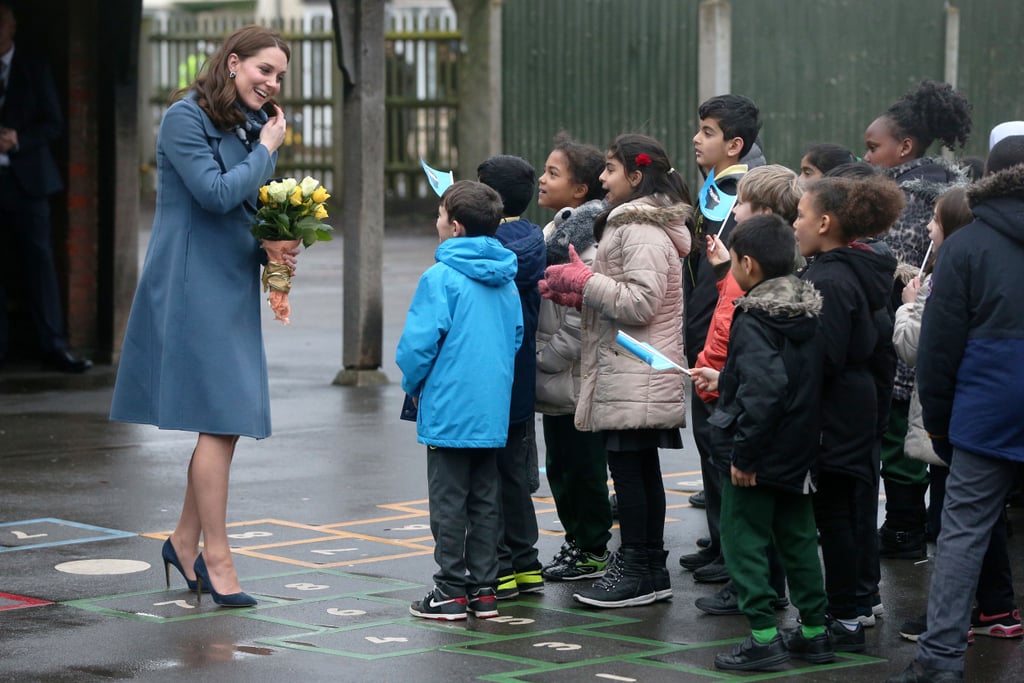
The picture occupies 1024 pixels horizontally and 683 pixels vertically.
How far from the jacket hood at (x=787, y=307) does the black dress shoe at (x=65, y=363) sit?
27.8 ft

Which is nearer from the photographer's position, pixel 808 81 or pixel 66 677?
pixel 66 677

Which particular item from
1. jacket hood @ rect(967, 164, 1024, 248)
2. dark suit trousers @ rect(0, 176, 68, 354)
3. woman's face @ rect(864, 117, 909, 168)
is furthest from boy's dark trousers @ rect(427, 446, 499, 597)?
dark suit trousers @ rect(0, 176, 68, 354)

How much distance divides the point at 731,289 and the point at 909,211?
5.38 feet

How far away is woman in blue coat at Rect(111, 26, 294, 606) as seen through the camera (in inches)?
258

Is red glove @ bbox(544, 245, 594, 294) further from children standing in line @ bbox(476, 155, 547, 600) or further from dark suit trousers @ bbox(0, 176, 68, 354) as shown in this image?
dark suit trousers @ bbox(0, 176, 68, 354)

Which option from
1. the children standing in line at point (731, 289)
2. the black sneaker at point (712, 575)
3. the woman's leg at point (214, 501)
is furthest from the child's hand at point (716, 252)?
the woman's leg at point (214, 501)

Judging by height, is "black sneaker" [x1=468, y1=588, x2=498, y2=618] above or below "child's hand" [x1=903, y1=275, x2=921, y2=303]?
below

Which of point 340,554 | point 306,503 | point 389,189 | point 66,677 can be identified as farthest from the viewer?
point 389,189

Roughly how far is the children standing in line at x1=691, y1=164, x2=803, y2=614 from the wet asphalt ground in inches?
3.4

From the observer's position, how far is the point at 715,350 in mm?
6516

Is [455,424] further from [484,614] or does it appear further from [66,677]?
[66,677]

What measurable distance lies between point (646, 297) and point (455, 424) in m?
0.85

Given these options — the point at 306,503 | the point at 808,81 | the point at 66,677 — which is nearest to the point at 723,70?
the point at 808,81

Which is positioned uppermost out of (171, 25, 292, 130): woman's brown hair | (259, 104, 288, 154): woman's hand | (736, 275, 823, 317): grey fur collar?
(171, 25, 292, 130): woman's brown hair
